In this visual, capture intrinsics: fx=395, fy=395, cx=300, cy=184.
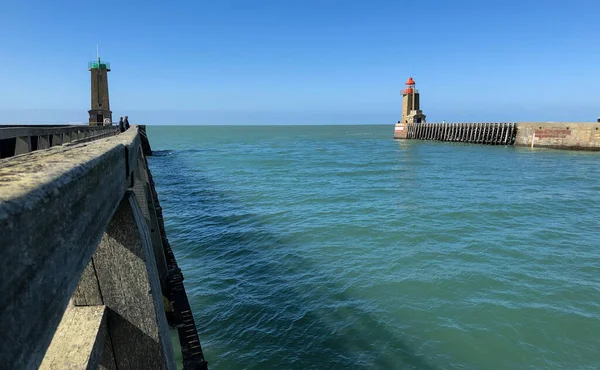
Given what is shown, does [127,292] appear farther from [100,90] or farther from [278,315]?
[100,90]

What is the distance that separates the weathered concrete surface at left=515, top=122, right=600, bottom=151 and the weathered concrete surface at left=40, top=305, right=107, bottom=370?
51.3m

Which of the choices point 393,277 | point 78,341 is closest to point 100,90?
point 393,277

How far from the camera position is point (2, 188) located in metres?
1.04

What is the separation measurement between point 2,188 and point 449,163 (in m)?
39.7

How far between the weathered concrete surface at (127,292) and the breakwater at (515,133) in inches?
2006

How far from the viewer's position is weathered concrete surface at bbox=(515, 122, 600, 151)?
1684 inches

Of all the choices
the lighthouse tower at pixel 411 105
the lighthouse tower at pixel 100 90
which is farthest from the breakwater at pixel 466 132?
the lighthouse tower at pixel 100 90

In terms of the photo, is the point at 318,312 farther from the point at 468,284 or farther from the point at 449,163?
the point at 449,163

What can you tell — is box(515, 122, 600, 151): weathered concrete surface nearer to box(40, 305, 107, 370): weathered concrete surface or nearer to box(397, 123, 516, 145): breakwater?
box(397, 123, 516, 145): breakwater

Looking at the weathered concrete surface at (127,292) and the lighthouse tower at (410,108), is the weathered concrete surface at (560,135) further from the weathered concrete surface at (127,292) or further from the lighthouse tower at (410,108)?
the weathered concrete surface at (127,292)

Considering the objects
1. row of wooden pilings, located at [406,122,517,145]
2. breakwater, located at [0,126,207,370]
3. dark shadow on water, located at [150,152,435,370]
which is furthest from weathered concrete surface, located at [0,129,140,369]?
row of wooden pilings, located at [406,122,517,145]

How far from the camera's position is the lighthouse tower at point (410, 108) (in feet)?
227

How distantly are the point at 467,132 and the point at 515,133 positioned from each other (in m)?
9.87

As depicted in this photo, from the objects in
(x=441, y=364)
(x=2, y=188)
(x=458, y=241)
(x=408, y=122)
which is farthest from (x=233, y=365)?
(x=408, y=122)
